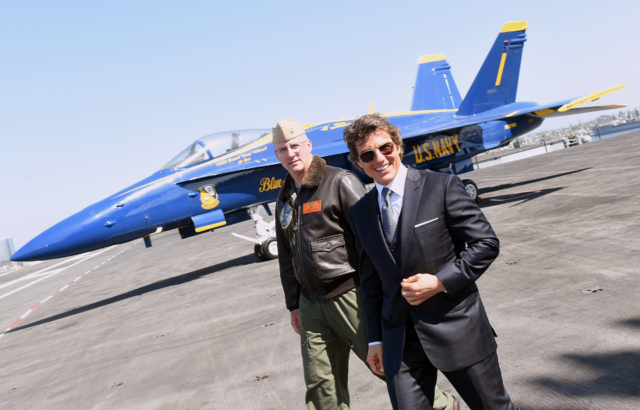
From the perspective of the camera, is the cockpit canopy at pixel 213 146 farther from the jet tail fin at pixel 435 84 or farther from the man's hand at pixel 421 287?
the man's hand at pixel 421 287

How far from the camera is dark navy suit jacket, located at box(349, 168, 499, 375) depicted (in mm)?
2102

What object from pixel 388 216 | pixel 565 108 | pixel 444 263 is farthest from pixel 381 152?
pixel 565 108

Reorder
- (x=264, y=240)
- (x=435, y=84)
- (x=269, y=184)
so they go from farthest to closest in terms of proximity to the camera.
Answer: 1. (x=435, y=84)
2. (x=269, y=184)
3. (x=264, y=240)

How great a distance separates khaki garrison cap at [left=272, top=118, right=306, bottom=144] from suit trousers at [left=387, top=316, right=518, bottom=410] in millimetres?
1403

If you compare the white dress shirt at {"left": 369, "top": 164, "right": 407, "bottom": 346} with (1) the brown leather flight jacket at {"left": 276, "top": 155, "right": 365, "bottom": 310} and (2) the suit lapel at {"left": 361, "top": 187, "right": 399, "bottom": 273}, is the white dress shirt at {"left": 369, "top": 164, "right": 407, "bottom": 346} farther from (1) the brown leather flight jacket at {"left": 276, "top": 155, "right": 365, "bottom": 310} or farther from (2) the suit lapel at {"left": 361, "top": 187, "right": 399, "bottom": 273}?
(1) the brown leather flight jacket at {"left": 276, "top": 155, "right": 365, "bottom": 310}

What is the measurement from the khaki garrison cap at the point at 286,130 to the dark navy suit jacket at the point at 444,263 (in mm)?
1062

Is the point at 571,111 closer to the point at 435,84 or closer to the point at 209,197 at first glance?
the point at 435,84

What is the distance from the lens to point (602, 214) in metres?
8.38

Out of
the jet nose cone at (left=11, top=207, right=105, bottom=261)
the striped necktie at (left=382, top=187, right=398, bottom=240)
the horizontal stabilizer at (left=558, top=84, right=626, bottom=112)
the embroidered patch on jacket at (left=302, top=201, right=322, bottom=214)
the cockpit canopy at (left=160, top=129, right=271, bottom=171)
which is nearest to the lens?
the striped necktie at (left=382, top=187, right=398, bottom=240)

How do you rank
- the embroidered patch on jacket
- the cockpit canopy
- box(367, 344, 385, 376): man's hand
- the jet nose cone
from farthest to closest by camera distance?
the cockpit canopy → the jet nose cone → the embroidered patch on jacket → box(367, 344, 385, 376): man's hand

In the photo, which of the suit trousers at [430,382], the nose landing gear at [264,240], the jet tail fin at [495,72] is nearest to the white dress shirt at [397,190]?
the suit trousers at [430,382]

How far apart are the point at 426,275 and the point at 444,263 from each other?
16cm

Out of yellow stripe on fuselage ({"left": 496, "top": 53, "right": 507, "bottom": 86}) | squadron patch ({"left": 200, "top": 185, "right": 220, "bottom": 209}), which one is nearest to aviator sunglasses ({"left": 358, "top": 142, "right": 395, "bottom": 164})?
squadron patch ({"left": 200, "top": 185, "right": 220, "bottom": 209})

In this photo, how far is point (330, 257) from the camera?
2.93 meters
